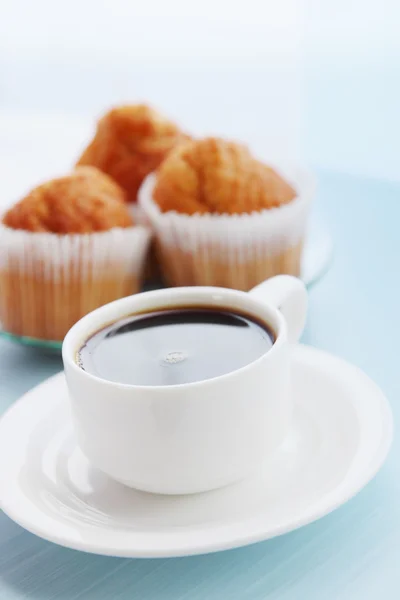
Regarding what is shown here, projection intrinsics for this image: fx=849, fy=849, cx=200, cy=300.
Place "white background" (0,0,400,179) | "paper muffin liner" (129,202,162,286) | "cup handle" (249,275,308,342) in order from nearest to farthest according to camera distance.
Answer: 1. "cup handle" (249,275,308,342)
2. "paper muffin liner" (129,202,162,286)
3. "white background" (0,0,400,179)

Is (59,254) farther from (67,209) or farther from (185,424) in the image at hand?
(185,424)

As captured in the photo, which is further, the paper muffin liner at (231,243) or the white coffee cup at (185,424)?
the paper muffin liner at (231,243)

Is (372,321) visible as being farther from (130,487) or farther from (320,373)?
(130,487)

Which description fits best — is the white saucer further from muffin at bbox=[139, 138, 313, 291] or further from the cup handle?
muffin at bbox=[139, 138, 313, 291]

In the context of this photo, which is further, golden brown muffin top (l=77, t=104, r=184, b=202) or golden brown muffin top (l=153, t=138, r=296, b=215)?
golden brown muffin top (l=77, t=104, r=184, b=202)

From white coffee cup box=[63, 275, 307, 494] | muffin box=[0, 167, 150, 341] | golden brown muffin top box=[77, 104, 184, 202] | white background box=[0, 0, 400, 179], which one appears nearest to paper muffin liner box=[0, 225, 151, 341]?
muffin box=[0, 167, 150, 341]

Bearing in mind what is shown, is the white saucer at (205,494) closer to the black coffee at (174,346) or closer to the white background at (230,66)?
the black coffee at (174,346)

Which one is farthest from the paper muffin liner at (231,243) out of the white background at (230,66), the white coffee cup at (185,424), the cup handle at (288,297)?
the white background at (230,66)
